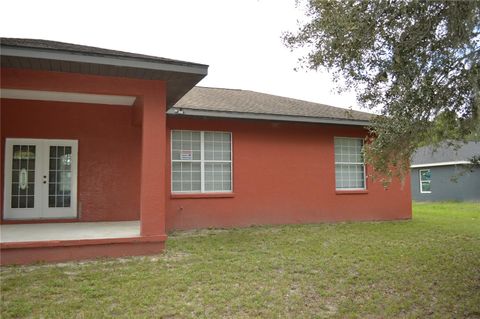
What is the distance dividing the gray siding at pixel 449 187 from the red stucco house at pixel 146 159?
40.1 ft

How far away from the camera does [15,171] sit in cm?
978

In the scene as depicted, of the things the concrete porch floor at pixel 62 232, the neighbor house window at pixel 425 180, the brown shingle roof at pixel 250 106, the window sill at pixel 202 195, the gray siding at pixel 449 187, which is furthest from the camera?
the neighbor house window at pixel 425 180

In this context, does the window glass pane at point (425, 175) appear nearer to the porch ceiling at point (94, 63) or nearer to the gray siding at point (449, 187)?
the gray siding at point (449, 187)

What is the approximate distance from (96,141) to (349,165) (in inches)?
292

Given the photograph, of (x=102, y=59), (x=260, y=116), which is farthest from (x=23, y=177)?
(x=260, y=116)

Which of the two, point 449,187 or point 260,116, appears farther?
point 449,187

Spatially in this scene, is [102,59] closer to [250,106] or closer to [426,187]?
[250,106]

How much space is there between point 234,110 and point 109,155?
3403mm

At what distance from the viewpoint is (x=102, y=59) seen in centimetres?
661

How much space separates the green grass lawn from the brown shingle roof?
380 cm

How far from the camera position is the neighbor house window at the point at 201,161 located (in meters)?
10.6

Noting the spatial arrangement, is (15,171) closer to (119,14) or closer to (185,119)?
(185,119)

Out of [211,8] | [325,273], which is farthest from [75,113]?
[325,273]

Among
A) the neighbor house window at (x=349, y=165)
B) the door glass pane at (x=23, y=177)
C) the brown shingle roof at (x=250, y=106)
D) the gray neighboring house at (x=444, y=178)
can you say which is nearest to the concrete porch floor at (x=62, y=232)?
the door glass pane at (x=23, y=177)
